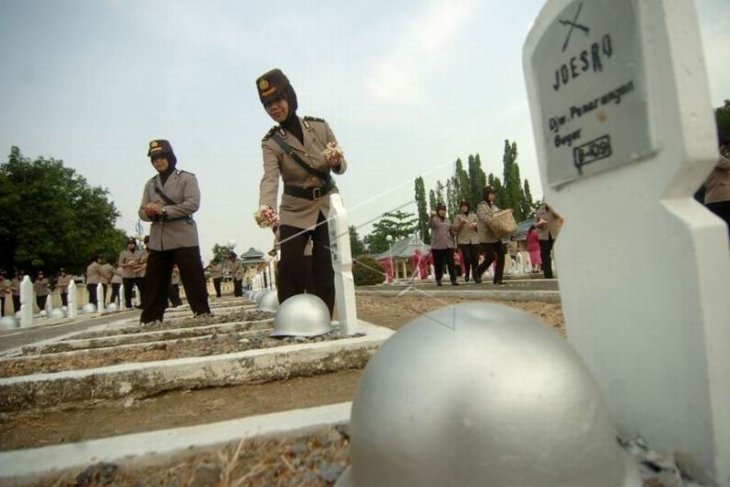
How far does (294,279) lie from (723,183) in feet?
20.2

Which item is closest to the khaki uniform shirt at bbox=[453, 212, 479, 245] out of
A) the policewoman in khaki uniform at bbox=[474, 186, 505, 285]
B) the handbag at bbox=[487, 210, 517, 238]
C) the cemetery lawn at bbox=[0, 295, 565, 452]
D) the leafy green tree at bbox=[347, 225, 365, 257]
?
the policewoman in khaki uniform at bbox=[474, 186, 505, 285]

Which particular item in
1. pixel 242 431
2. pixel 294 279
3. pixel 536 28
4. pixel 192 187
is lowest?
pixel 242 431

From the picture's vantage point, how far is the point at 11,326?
14656mm

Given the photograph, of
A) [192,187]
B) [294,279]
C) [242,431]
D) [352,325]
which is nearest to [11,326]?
[192,187]

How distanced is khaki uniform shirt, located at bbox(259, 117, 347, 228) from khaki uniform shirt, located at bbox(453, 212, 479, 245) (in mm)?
8694

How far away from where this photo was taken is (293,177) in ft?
17.3

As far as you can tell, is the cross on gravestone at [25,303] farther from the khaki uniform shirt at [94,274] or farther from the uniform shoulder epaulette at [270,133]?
the uniform shoulder epaulette at [270,133]

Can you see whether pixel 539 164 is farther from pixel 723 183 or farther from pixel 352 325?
pixel 723 183

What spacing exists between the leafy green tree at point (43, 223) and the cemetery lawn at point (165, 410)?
48.2m

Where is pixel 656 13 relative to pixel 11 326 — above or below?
above

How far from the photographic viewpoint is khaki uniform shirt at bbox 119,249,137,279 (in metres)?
16.1

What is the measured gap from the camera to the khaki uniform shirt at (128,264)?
52.7 ft

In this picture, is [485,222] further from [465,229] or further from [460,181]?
[460,181]

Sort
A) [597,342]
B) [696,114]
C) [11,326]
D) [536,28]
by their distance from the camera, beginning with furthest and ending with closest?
1. [11,326]
2. [536,28]
3. [597,342]
4. [696,114]
